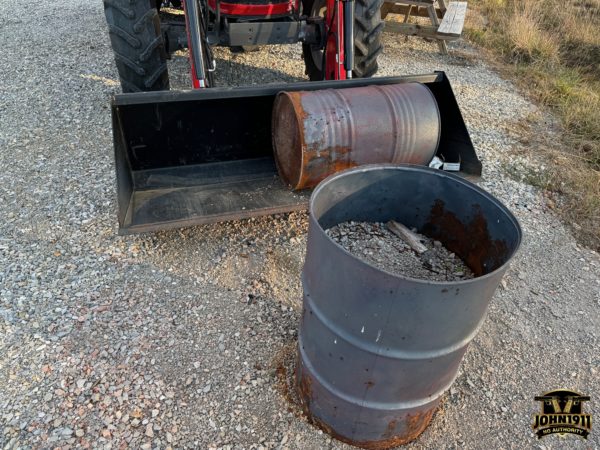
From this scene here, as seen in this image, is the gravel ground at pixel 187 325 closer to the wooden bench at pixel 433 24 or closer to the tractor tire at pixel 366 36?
the tractor tire at pixel 366 36

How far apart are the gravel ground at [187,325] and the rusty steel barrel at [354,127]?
545 mm

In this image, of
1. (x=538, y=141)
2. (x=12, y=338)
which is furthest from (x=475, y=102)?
(x=12, y=338)

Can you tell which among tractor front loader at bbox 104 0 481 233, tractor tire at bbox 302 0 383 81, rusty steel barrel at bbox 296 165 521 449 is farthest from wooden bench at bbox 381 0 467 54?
rusty steel barrel at bbox 296 165 521 449

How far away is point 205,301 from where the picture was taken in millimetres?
2670

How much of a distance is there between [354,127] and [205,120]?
105 centimetres

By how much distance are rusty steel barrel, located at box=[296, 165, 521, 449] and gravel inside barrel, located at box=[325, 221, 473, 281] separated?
42 mm

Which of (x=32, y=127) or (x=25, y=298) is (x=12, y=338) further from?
(x=32, y=127)

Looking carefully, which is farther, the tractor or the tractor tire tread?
the tractor tire tread

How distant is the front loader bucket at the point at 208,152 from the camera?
281 cm

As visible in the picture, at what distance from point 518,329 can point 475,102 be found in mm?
3360

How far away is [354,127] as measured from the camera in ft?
9.38

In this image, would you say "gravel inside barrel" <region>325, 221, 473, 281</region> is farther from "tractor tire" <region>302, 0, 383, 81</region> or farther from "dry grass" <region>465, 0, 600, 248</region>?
"tractor tire" <region>302, 0, 383, 81</region>

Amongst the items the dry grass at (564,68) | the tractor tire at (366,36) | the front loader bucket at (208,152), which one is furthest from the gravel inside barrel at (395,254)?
the tractor tire at (366,36)

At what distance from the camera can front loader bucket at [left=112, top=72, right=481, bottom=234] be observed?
111 inches
